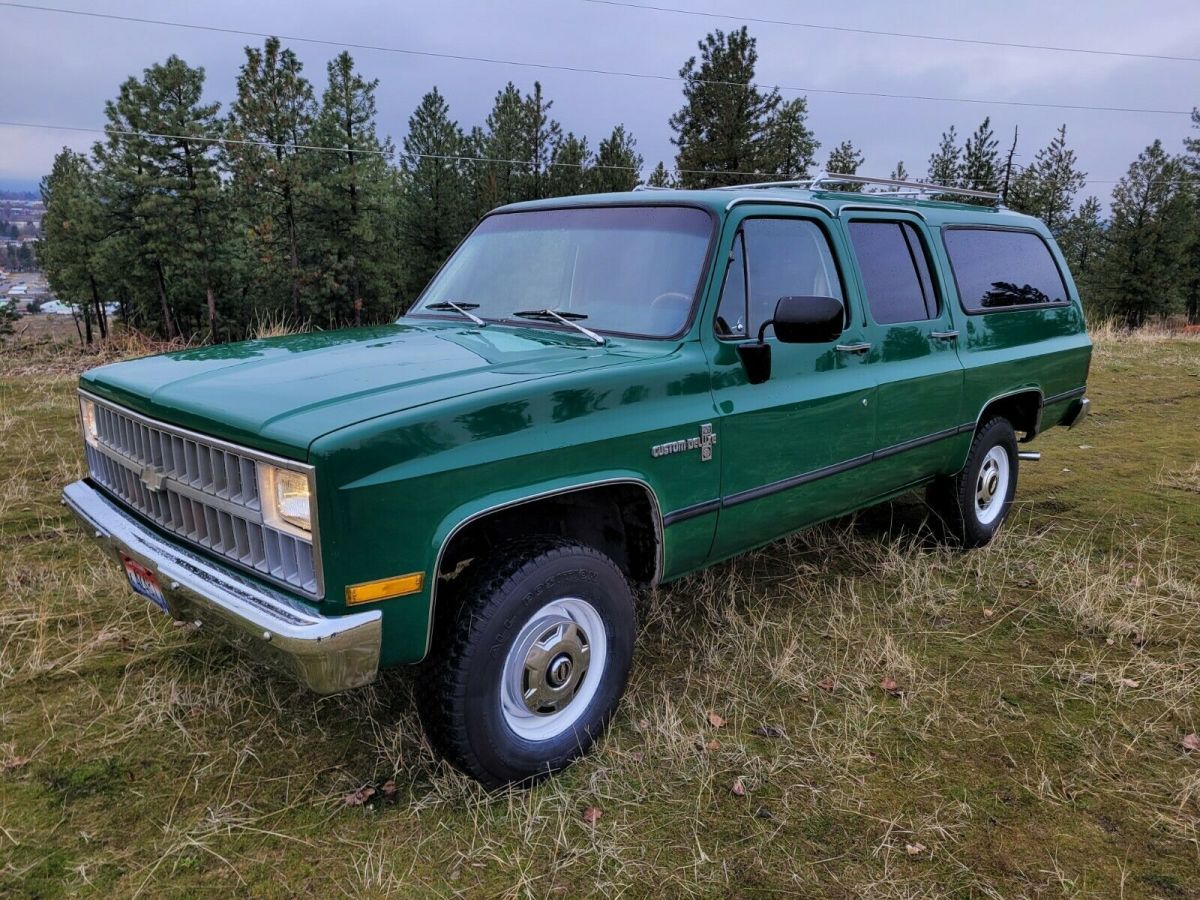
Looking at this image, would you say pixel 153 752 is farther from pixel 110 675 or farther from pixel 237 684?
pixel 110 675

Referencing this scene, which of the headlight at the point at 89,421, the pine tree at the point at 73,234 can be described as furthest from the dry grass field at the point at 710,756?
the pine tree at the point at 73,234

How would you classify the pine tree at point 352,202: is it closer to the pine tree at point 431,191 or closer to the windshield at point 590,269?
the pine tree at point 431,191

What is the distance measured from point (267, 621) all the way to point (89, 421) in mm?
1819

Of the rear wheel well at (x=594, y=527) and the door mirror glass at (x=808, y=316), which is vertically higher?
the door mirror glass at (x=808, y=316)

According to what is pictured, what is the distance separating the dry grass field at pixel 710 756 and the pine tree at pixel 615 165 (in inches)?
1559

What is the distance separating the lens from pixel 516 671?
2656mm

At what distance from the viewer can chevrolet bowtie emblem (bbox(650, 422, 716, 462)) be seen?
9.51ft

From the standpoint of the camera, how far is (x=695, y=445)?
3.03m

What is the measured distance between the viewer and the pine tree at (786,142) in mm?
38438

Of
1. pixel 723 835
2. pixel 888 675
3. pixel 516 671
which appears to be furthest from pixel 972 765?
pixel 516 671

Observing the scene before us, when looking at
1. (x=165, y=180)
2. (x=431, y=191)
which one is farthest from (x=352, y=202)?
(x=165, y=180)

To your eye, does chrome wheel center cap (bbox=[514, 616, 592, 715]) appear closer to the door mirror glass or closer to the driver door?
the driver door

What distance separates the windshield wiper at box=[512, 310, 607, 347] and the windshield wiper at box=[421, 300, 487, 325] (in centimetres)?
20

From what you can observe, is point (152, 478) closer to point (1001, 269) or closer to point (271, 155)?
point (1001, 269)
